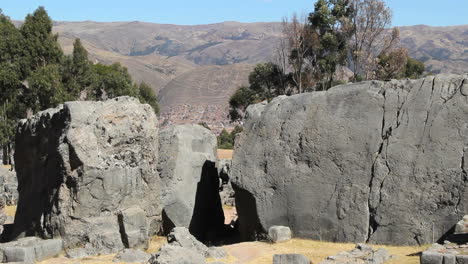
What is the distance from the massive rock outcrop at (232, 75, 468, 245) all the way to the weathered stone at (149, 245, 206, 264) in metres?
4.50

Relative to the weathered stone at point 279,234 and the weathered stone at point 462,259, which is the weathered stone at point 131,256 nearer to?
the weathered stone at point 279,234

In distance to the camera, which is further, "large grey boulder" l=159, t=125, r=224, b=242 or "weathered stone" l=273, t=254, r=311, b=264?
Result: "large grey boulder" l=159, t=125, r=224, b=242

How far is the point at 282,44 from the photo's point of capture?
54375mm

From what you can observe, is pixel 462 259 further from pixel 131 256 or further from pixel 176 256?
pixel 131 256

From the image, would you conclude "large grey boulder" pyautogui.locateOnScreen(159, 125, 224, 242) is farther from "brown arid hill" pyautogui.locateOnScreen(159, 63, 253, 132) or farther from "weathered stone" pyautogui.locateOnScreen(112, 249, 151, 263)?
"brown arid hill" pyautogui.locateOnScreen(159, 63, 253, 132)

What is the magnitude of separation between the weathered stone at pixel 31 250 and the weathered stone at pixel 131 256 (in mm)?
2174

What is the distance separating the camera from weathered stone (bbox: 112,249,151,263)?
56.2 ft

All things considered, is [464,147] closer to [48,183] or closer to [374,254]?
[374,254]

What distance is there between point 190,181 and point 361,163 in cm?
626

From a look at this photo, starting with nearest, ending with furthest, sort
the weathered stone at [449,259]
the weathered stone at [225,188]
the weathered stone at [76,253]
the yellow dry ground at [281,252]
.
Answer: the weathered stone at [449,259] < the yellow dry ground at [281,252] < the weathered stone at [76,253] < the weathered stone at [225,188]

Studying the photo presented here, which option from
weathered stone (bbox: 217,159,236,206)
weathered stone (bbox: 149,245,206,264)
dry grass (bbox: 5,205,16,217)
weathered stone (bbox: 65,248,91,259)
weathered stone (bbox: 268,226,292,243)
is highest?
weathered stone (bbox: 149,245,206,264)

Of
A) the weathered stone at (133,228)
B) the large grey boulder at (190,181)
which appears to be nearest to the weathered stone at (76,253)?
the weathered stone at (133,228)

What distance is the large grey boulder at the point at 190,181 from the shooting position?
21609 millimetres

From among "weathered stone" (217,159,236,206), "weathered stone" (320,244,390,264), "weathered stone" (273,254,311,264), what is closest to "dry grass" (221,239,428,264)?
"weathered stone" (320,244,390,264)
